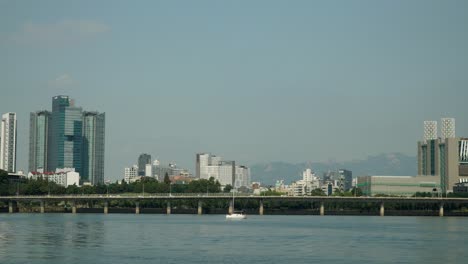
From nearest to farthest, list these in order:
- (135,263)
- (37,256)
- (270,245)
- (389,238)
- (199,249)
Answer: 1. (135,263)
2. (37,256)
3. (199,249)
4. (270,245)
5. (389,238)

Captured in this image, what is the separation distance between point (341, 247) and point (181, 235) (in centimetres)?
2465

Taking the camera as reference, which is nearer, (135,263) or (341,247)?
(135,263)

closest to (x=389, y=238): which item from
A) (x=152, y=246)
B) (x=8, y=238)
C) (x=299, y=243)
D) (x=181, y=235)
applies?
(x=299, y=243)

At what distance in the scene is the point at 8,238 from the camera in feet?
307

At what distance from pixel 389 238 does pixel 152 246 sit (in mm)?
31615

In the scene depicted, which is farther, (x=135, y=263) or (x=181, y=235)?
(x=181, y=235)

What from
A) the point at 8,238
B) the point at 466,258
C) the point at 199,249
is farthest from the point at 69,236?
the point at 466,258

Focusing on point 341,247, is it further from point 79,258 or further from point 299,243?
point 79,258

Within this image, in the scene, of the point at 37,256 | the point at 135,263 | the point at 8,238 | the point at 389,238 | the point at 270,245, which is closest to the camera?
the point at 135,263

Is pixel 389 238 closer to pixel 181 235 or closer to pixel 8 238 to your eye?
pixel 181 235

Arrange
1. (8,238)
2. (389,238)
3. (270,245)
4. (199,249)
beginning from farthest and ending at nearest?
(389,238)
(8,238)
(270,245)
(199,249)

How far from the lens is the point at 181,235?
344 feet

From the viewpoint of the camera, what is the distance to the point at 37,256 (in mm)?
72562

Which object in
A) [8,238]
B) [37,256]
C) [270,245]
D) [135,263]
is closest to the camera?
[135,263]
